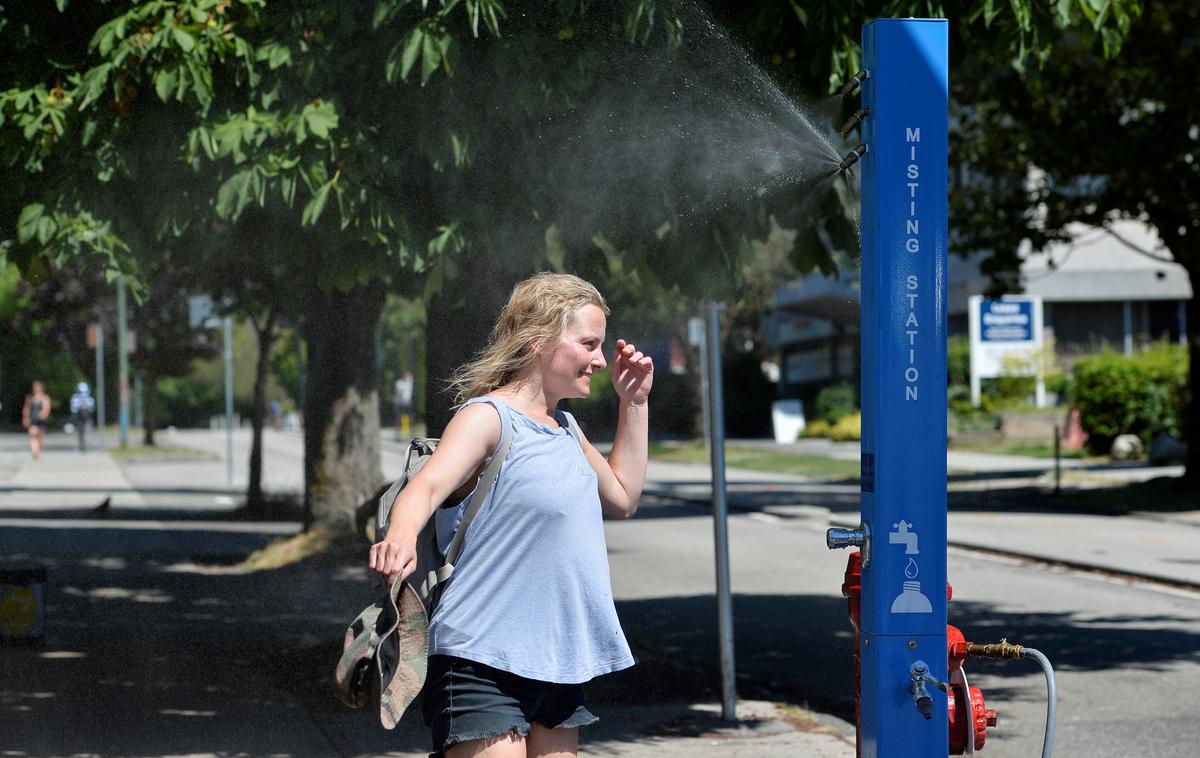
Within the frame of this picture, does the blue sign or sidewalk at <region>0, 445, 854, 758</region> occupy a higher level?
the blue sign

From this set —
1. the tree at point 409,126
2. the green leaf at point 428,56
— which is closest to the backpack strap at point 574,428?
the tree at point 409,126

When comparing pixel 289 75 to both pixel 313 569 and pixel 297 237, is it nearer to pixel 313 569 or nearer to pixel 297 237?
pixel 297 237

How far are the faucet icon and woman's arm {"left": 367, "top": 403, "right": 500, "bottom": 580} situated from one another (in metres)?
0.92

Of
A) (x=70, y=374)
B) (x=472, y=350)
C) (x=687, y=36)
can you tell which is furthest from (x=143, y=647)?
(x=70, y=374)

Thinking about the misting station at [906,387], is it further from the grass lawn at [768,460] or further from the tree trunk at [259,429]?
the grass lawn at [768,460]

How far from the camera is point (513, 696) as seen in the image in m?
3.42

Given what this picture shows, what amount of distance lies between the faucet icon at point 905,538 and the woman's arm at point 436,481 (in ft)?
3.01

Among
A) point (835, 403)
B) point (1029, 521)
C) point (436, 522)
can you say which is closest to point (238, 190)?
point (436, 522)

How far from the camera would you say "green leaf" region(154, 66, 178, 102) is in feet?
17.8

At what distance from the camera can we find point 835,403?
45.5 metres

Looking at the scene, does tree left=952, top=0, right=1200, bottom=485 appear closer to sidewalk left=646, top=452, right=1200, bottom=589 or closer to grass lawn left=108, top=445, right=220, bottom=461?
sidewalk left=646, top=452, right=1200, bottom=589

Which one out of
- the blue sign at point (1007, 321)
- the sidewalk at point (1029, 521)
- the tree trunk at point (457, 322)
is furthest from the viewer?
the blue sign at point (1007, 321)

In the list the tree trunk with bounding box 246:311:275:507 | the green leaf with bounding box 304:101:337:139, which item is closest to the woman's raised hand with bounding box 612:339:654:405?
the green leaf with bounding box 304:101:337:139

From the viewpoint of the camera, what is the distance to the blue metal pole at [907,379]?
3.30 meters
